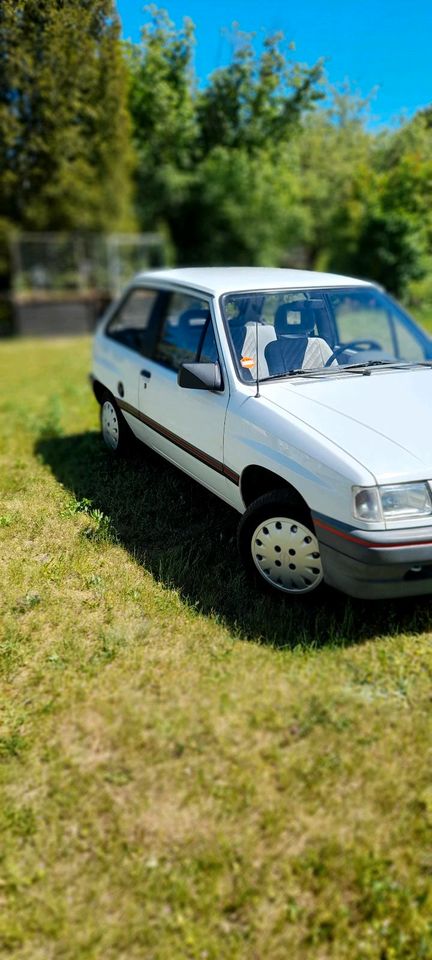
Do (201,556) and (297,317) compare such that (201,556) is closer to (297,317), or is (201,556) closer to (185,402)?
(185,402)

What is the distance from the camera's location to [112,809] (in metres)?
2.79

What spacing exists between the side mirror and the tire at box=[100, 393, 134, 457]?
1.87 meters

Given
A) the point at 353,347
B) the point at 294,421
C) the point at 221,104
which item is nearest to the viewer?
the point at 294,421

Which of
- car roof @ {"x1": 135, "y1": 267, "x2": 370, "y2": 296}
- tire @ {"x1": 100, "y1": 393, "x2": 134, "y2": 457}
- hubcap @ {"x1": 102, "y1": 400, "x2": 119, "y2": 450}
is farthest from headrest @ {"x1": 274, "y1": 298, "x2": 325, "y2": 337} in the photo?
hubcap @ {"x1": 102, "y1": 400, "x2": 119, "y2": 450}

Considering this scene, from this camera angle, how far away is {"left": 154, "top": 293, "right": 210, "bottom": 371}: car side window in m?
5.27

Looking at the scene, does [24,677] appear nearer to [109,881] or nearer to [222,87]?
[109,881]

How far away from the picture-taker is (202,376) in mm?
4301

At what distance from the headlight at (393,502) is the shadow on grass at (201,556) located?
0.71 metres

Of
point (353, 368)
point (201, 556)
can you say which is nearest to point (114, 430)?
point (201, 556)

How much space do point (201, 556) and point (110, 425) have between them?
7.65 feet

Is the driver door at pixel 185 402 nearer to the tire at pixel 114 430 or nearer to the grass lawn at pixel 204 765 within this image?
the tire at pixel 114 430

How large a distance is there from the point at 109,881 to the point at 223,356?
292 cm

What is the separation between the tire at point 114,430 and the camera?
620 centimetres

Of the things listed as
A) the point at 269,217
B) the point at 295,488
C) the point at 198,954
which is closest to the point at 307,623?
the point at 295,488
